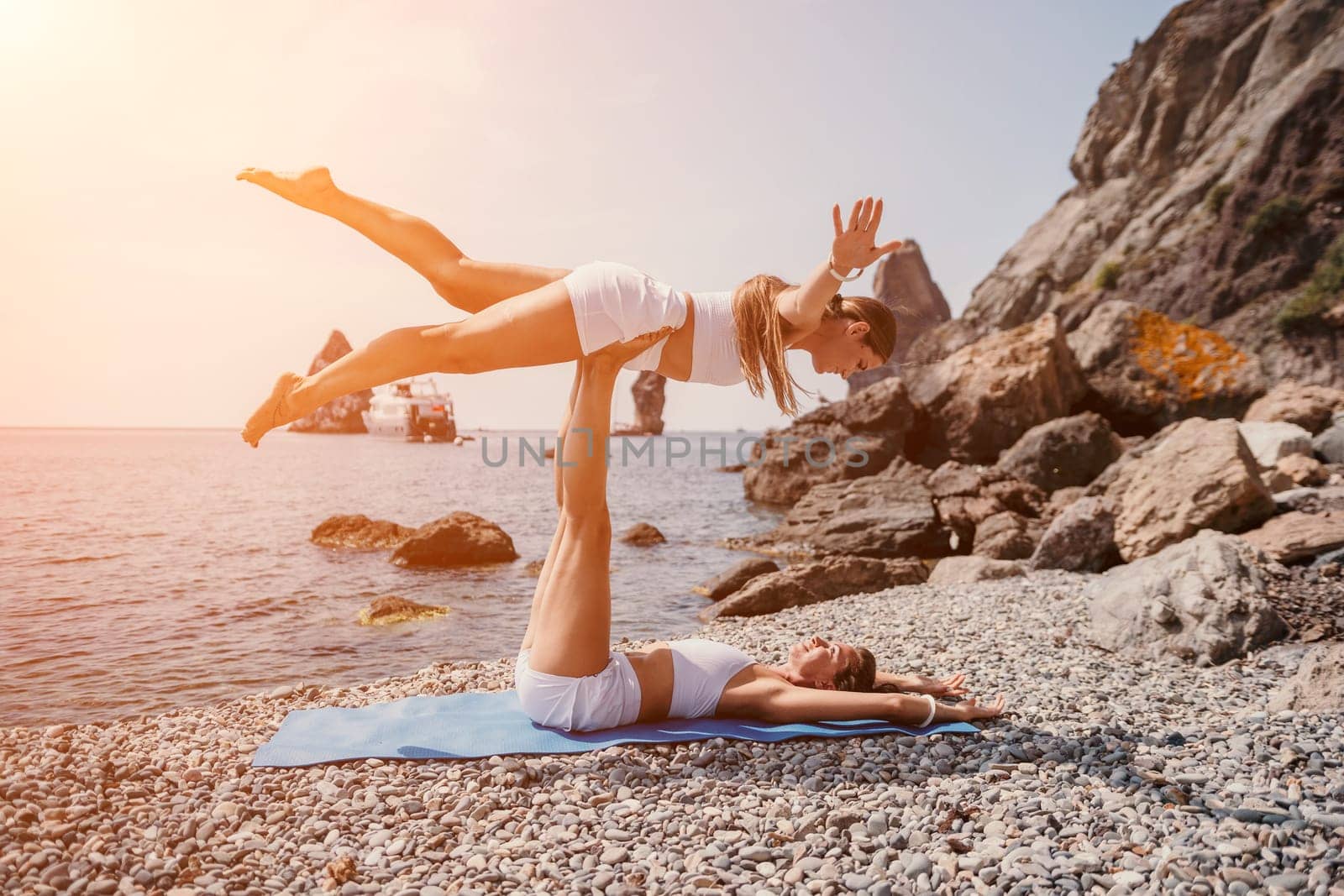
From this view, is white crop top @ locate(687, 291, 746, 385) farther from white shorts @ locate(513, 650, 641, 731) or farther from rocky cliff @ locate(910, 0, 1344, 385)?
rocky cliff @ locate(910, 0, 1344, 385)

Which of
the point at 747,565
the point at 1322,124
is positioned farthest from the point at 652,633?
the point at 1322,124

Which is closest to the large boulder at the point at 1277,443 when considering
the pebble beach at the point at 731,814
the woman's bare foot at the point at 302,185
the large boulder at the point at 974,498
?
the large boulder at the point at 974,498

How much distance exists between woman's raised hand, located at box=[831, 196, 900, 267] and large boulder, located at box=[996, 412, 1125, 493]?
1431cm

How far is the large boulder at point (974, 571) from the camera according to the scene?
9.82 metres

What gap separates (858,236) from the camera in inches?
153

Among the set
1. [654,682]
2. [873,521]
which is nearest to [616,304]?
[654,682]

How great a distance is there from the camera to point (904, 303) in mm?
5098

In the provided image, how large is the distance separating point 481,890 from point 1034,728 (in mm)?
3219

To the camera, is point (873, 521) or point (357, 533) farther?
point (357, 533)

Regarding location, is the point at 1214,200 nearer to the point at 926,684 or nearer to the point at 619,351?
the point at 926,684

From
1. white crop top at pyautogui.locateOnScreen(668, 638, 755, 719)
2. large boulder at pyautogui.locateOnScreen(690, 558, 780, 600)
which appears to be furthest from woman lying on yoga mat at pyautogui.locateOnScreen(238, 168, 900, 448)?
large boulder at pyautogui.locateOnScreen(690, 558, 780, 600)

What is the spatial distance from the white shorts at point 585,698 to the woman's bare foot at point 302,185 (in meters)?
2.83

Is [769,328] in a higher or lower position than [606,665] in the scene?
higher

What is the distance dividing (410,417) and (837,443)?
32528 mm
